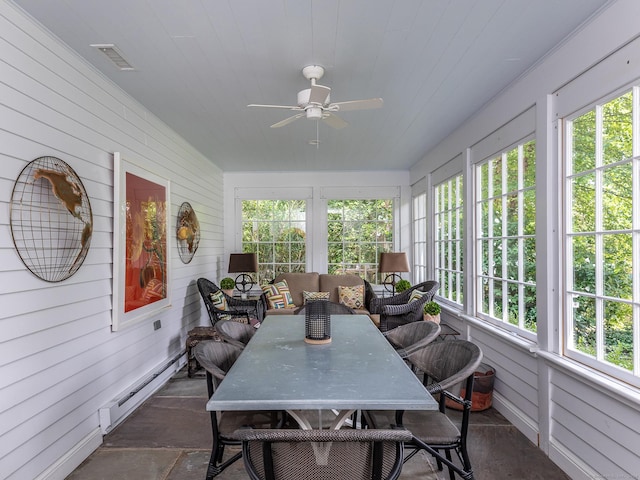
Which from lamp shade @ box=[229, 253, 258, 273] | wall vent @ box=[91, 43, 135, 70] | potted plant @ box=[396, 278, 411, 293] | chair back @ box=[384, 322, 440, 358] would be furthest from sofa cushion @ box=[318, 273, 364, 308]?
wall vent @ box=[91, 43, 135, 70]

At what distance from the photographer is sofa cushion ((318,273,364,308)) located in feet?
19.1

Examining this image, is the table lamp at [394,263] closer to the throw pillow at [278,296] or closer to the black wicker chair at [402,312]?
the black wicker chair at [402,312]

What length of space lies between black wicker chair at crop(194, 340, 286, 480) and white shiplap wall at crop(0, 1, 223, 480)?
97cm

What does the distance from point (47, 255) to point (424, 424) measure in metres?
2.35

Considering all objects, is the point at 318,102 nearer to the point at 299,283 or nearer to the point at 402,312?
the point at 402,312

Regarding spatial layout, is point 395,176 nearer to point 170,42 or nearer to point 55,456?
point 170,42

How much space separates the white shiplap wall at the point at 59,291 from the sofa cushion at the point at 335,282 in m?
2.88

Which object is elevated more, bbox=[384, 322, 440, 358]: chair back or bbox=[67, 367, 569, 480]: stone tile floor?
bbox=[384, 322, 440, 358]: chair back

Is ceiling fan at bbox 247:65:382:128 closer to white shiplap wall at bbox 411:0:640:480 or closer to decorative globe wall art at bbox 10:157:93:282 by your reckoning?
white shiplap wall at bbox 411:0:640:480

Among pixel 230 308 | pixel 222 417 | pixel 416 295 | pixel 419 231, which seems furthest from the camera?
pixel 419 231

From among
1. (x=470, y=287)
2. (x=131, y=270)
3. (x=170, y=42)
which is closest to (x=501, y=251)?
(x=470, y=287)

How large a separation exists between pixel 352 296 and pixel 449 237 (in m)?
1.76

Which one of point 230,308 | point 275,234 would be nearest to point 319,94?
point 230,308

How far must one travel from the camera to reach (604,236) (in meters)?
2.11
